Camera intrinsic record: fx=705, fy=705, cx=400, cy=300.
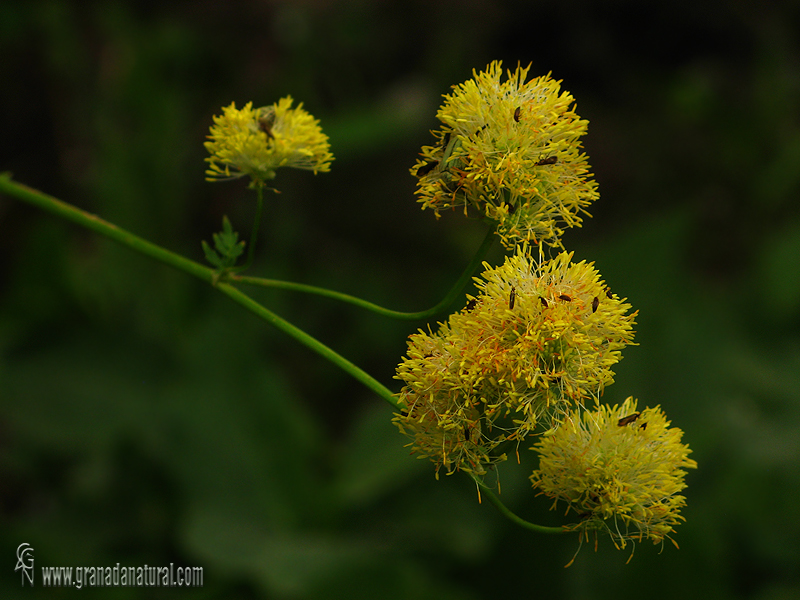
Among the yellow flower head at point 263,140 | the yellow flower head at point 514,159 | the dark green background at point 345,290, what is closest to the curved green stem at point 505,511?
the yellow flower head at point 514,159

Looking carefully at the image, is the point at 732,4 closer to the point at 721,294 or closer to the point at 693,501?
the point at 721,294

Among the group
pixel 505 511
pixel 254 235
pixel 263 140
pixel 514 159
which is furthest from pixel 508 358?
pixel 263 140

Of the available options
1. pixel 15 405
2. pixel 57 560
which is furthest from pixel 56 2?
pixel 57 560

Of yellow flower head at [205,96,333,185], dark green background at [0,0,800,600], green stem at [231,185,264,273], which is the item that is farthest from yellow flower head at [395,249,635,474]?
dark green background at [0,0,800,600]

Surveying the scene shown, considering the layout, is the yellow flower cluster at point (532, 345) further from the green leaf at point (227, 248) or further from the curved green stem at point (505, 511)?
the green leaf at point (227, 248)

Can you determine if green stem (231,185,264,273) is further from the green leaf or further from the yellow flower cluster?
the yellow flower cluster

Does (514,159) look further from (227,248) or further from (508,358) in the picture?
(227,248)
